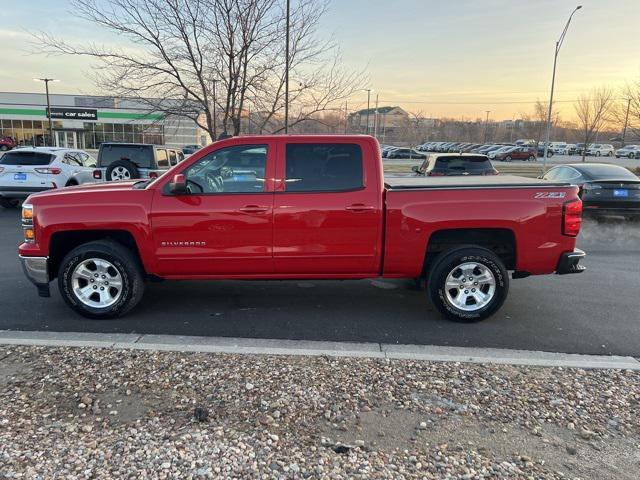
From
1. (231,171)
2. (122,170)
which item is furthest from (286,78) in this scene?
(231,171)

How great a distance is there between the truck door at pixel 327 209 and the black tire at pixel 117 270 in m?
1.47

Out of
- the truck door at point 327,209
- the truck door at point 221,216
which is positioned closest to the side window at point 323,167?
the truck door at point 327,209

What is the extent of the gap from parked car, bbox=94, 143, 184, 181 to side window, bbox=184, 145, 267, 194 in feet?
24.7

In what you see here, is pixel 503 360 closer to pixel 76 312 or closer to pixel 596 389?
pixel 596 389

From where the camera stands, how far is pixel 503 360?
13.1 feet

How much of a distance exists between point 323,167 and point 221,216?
115 centimetres

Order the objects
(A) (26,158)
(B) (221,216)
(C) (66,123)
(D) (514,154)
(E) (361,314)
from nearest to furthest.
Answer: (B) (221,216) < (E) (361,314) < (A) (26,158) < (D) (514,154) < (C) (66,123)

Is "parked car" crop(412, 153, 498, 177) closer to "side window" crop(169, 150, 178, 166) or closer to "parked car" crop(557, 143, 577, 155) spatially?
"side window" crop(169, 150, 178, 166)

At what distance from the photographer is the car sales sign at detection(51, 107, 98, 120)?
54.5 metres

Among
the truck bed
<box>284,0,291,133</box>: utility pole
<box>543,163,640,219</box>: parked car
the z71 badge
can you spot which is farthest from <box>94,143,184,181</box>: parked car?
<box>543,163,640,219</box>: parked car

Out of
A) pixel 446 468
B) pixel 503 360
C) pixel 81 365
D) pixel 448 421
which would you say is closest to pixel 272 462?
pixel 446 468

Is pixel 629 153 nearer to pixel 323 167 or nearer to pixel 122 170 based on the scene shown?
pixel 122 170

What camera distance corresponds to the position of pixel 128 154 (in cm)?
1240

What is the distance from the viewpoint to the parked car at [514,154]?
179 ft
